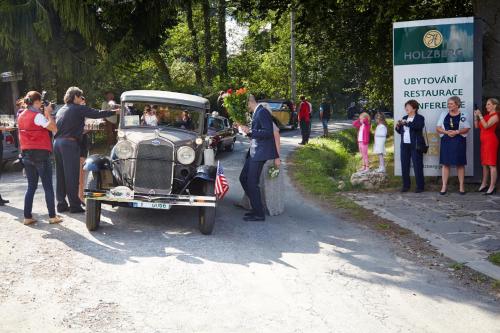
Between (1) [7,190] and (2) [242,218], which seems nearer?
(2) [242,218]

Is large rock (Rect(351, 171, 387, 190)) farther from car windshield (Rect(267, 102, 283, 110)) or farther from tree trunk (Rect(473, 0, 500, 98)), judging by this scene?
car windshield (Rect(267, 102, 283, 110))

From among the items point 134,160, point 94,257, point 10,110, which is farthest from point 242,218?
point 10,110

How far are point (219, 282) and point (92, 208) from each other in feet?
9.05

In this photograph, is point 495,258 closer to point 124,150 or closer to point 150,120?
point 124,150

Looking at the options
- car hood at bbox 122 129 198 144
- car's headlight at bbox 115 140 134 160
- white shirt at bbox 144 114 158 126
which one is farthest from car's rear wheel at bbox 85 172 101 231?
white shirt at bbox 144 114 158 126

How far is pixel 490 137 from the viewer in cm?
1119

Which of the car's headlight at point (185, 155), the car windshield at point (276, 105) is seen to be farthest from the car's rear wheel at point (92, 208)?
the car windshield at point (276, 105)

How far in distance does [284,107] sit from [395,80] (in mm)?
19233

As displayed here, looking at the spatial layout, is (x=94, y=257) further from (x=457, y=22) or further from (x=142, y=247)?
(x=457, y=22)

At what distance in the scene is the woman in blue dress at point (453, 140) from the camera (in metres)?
11.4

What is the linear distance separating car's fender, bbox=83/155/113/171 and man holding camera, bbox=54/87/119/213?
31.9 inches

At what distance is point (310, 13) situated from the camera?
1388 centimetres

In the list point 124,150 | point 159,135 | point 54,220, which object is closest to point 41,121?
point 124,150

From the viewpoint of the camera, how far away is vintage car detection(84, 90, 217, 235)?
820 cm
